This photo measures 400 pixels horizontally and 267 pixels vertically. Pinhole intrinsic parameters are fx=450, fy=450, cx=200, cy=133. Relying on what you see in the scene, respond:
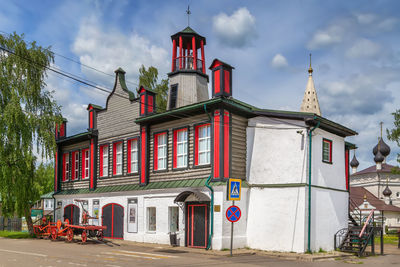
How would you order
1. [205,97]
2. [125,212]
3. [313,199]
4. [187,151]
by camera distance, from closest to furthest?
[313,199], [187,151], [125,212], [205,97]

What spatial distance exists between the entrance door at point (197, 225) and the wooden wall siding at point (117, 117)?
21.6 ft

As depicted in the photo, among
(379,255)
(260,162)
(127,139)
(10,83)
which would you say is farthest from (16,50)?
(379,255)

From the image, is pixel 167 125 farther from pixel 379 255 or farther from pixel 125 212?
pixel 379 255

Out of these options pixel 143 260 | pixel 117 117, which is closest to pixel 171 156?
pixel 117 117

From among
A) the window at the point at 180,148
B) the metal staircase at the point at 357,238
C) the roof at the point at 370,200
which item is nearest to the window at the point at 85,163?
the window at the point at 180,148

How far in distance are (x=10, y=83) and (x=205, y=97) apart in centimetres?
1186

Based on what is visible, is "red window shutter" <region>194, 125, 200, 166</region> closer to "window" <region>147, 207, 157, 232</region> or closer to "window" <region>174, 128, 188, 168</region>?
"window" <region>174, 128, 188, 168</region>

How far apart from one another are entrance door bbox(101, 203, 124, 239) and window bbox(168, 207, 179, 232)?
404 centimetres

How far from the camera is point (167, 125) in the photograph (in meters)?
23.1

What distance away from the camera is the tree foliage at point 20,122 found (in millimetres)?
26611

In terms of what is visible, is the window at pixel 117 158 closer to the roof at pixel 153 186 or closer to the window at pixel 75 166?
the roof at pixel 153 186

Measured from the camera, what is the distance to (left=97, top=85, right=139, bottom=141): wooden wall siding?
83.4ft

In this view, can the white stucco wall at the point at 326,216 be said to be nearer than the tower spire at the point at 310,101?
Yes

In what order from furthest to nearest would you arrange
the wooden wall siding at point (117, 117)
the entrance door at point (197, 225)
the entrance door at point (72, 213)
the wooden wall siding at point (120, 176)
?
the entrance door at point (72, 213)
the wooden wall siding at point (117, 117)
the wooden wall siding at point (120, 176)
the entrance door at point (197, 225)
